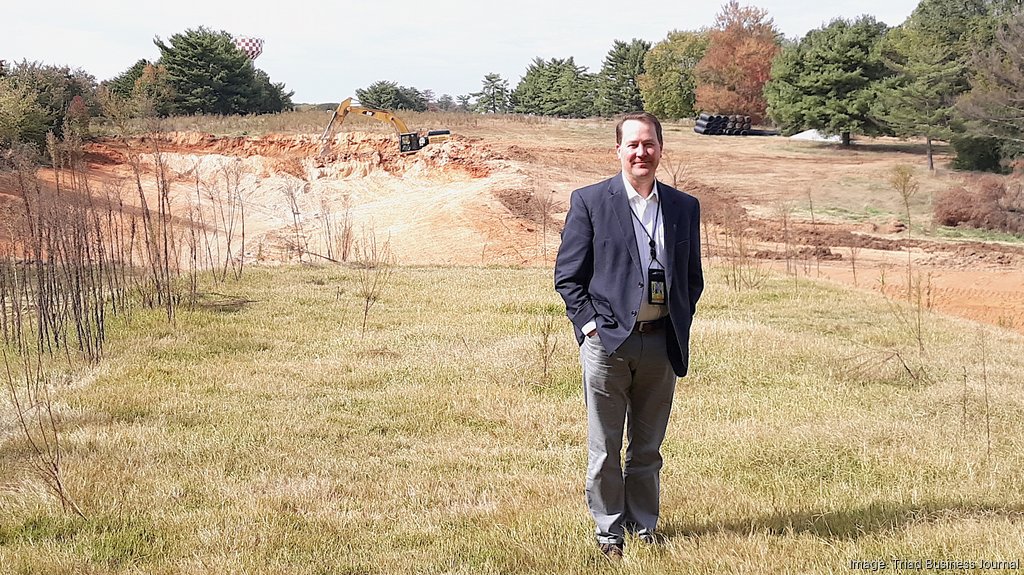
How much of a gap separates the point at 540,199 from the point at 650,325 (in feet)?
74.1

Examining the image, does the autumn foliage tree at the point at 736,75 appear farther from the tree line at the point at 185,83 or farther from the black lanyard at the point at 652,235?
the black lanyard at the point at 652,235

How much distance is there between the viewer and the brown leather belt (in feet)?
11.7

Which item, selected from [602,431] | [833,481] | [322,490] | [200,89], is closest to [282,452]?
[322,490]

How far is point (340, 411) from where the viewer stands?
6715mm

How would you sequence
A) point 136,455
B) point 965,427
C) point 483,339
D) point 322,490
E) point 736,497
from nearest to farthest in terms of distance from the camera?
1. point 736,497
2. point 322,490
3. point 136,455
4. point 965,427
5. point 483,339

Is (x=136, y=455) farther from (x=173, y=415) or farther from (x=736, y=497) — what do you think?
(x=736, y=497)

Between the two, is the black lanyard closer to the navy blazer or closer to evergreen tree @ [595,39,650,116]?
the navy blazer

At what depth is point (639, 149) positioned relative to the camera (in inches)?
139

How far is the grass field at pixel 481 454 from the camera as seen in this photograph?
399 centimetres

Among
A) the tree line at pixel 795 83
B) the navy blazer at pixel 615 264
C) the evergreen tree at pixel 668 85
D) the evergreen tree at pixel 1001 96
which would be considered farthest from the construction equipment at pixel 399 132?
the navy blazer at pixel 615 264

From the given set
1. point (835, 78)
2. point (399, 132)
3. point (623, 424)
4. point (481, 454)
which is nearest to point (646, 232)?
point (623, 424)

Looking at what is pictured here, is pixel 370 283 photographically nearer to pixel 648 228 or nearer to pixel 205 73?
pixel 648 228

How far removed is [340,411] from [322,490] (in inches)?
70.5

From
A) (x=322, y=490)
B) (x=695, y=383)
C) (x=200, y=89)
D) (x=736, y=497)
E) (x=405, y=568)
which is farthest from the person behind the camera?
(x=200, y=89)
